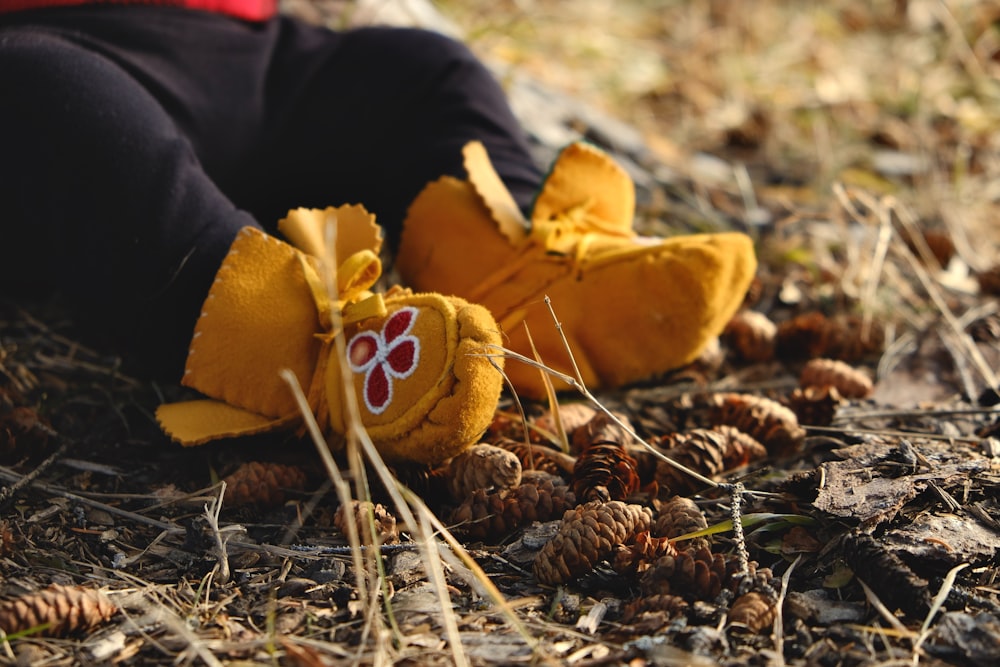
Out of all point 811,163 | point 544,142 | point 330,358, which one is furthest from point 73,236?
point 811,163

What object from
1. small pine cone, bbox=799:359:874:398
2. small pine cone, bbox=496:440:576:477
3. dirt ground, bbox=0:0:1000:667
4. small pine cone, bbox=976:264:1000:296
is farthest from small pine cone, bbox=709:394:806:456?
small pine cone, bbox=976:264:1000:296

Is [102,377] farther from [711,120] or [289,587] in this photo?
[711,120]

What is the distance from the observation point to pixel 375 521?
3.21 ft

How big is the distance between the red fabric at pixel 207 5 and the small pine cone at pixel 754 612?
1125 millimetres

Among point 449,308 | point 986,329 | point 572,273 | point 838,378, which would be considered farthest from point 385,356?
point 986,329

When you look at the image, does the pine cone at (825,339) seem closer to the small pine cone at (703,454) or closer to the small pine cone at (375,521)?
the small pine cone at (703,454)

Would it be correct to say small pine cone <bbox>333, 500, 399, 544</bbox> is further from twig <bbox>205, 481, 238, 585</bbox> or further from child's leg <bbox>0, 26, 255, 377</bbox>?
child's leg <bbox>0, 26, 255, 377</bbox>

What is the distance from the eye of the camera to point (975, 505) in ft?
3.26

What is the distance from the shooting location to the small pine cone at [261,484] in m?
1.05

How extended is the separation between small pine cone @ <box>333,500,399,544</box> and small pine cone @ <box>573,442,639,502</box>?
216 millimetres

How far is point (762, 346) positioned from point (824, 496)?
56cm

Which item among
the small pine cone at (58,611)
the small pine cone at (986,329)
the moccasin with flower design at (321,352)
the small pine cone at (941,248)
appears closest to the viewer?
the small pine cone at (58,611)

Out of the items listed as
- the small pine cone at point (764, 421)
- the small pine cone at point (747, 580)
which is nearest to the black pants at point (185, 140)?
the small pine cone at point (764, 421)

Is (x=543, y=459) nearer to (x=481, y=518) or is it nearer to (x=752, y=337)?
(x=481, y=518)
